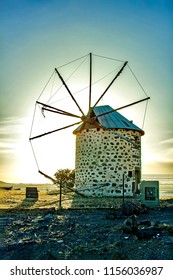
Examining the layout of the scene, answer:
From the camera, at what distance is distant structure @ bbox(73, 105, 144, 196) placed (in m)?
18.6

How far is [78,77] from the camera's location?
1599cm

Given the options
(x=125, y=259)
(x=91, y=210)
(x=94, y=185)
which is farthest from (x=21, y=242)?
(x=94, y=185)

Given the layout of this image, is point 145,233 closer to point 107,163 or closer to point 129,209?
point 129,209

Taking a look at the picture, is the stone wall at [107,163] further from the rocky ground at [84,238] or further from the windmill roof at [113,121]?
the rocky ground at [84,238]

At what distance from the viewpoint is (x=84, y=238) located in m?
6.79

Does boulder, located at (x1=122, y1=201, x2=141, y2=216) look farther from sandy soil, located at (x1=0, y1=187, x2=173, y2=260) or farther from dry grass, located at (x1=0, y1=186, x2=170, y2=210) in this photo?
dry grass, located at (x1=0, y1=186, x2=170, y2=210)

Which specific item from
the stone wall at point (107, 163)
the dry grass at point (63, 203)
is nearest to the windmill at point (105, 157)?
the stone wall at point (107, 163)

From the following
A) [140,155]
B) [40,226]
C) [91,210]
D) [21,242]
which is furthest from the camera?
[140,155]

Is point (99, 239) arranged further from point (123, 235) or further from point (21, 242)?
point (21, 242)

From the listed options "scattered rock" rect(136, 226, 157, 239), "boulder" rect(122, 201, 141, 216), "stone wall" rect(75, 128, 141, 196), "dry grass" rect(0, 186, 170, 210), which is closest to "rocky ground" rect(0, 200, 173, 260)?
"scattered rock" rect(136, 226, 157, 239)
